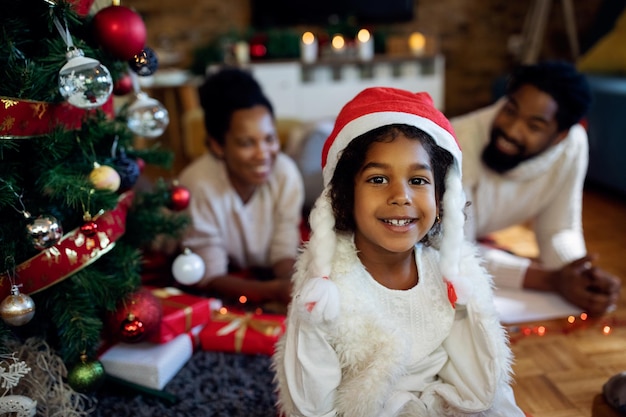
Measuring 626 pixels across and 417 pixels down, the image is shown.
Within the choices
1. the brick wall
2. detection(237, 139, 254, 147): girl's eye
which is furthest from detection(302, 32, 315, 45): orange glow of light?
detection(237, 139, 254, 147): girl's eye

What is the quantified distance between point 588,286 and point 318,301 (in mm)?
911

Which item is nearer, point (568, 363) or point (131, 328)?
point (131, 328)

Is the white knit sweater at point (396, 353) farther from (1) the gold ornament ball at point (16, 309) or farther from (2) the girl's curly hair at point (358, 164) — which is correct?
(1) the gold ornament ball at point (16, 309)

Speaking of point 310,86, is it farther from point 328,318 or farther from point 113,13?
point 328,318

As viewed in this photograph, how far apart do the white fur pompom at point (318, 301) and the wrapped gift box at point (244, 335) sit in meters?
0.50

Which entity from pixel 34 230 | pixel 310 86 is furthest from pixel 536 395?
pixel 310 86

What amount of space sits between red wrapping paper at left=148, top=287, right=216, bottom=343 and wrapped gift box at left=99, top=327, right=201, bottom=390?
22 millimetres

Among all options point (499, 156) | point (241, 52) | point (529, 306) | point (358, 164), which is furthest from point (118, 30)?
point (241, 52)

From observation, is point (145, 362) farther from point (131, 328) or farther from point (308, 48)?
point (308, 48)

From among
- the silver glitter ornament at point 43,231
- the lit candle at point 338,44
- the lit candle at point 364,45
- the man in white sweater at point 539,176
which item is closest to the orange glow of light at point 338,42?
the lit candle at point 338,44

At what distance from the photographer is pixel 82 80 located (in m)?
0.86

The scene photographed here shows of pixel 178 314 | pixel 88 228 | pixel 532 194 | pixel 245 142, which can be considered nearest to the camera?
pixel 88 228

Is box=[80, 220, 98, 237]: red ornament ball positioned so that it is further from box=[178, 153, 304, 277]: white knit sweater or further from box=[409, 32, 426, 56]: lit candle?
box=[409, 32, 426, 56]: lit candle

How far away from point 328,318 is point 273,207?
88 centimetres
